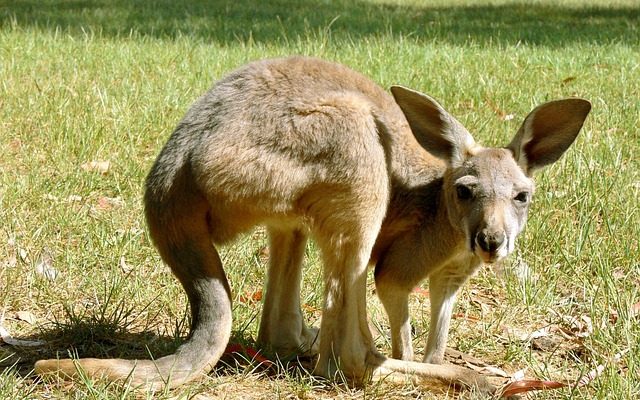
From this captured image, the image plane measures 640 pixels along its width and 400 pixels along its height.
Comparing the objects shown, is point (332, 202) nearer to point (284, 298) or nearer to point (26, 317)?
point (284, 298)

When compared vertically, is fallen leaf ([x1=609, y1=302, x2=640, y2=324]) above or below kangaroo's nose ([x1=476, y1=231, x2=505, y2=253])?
below

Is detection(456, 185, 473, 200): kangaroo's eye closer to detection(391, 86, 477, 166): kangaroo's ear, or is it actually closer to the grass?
detection(391, 86, 477, 166): kangaroo's ear

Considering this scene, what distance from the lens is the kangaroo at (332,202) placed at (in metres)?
3.16

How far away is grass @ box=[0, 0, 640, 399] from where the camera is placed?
3598mm

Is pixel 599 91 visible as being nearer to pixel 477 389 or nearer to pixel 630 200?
pixel 630 200

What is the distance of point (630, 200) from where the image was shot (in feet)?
15.6

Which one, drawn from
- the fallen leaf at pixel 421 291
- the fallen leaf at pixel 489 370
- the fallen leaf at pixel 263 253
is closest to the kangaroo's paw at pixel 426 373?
the fallen leaf at pixel 489 370

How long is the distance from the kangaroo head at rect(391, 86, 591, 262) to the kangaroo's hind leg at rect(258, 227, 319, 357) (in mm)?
608

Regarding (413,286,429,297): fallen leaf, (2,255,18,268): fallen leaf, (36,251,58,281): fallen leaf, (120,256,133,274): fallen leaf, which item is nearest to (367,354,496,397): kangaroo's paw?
(413,286,429,297): fallen leaf

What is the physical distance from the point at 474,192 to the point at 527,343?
0.70m

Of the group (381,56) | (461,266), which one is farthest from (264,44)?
(461,266)

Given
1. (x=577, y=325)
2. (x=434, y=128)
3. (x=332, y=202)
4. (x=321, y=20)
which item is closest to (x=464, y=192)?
(x=434, y=128)

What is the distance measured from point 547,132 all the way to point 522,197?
31 cm

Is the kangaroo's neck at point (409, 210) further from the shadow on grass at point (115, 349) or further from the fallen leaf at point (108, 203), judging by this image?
the fallen leaf at point (108, 203)
